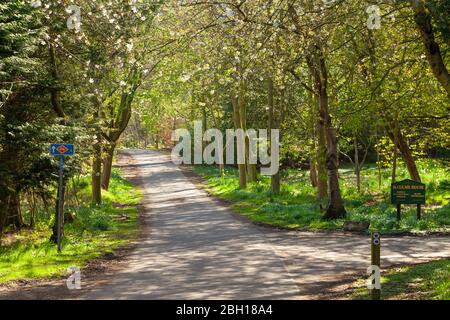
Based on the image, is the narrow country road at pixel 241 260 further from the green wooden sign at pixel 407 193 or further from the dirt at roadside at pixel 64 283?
the green wooden sign at pixel 407 193

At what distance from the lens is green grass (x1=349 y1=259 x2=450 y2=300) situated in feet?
29.4

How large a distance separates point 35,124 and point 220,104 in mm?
32639

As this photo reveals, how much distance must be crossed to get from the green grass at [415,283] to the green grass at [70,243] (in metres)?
6.79

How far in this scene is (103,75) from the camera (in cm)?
1662

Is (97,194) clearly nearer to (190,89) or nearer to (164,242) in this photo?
(190,89)

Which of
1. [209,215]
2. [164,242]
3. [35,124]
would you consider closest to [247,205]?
[209,215]

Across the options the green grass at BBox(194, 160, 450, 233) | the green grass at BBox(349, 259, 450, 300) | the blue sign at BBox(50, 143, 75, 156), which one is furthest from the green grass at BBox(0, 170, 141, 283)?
the green grass at BBox(349, 259, 450, 300)

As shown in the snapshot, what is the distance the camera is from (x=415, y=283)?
1002 centimetres

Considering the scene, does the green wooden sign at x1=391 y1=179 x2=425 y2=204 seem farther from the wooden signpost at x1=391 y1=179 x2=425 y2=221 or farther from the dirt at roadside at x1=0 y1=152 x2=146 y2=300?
the dirt at roadside at x1=0 y1=152 x2=146 y2=300

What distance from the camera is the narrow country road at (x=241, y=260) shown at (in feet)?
33.8

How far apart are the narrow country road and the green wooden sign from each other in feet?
10.4

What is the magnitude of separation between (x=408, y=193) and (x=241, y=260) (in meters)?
8.33

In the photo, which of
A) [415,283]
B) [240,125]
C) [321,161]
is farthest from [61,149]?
[240,125]

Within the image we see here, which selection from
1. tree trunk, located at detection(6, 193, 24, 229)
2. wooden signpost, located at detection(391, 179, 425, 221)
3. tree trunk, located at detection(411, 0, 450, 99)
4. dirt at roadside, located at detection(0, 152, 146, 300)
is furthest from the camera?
wooden signpost, located at detection(391, 179, 425, 221)
